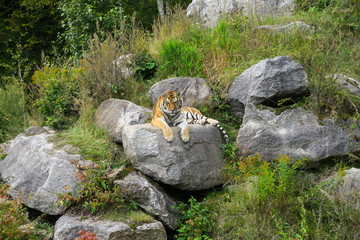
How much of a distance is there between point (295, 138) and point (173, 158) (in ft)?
7.92

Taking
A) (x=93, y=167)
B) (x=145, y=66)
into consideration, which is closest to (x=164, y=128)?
(x=93, y=167)

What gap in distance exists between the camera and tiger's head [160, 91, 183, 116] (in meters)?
5.89

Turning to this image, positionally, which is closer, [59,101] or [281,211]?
[281,211]

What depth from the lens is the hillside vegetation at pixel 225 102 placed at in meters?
4.79

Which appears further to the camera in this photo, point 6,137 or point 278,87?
point 6,137

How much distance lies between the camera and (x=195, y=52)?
8.39 metres

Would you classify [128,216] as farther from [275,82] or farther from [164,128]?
[275,82]

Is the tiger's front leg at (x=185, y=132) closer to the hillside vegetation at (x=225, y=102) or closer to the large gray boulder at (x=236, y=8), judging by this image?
the hillside vegetation at (x=225, y=102)

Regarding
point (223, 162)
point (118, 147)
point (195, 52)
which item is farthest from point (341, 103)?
point (118, 147)

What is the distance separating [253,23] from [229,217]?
686cm

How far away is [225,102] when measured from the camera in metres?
7.34

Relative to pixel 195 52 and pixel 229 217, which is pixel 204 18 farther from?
pixel 229 217

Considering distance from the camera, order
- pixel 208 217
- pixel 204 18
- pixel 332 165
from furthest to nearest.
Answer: pixel 204 18
pixel 332 165
pixel 208 217

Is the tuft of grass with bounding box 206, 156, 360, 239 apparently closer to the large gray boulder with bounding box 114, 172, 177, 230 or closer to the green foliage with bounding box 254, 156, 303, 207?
the green foliage with bounding box 254, 156, 303, 207
